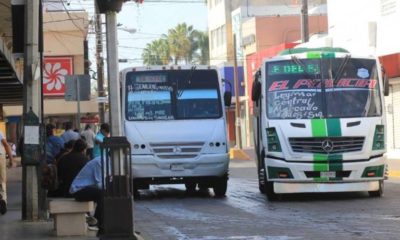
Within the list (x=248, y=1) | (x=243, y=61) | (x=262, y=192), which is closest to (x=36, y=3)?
(x=262, y=192)

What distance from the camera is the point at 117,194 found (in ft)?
31.6

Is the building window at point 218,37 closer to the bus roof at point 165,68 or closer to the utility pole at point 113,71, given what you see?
the bus roof at point 165,68

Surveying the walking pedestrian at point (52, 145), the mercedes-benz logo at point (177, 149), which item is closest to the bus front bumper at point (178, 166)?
the mercedes-benz logo at point (177, 149)

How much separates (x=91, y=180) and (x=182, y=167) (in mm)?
6137

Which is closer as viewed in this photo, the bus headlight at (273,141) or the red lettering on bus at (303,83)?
the bus headlight at (273,141)

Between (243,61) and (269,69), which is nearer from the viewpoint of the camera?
(269,69)

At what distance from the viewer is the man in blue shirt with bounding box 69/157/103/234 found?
34.5 feet

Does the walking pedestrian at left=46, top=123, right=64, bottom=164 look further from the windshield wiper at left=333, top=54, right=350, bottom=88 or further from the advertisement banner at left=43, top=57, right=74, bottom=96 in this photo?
the advertisement banner at left=43, top=57, right=74, bottom=96

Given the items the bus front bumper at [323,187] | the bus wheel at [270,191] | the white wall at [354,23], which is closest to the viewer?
the bus front bumper at [323,187]

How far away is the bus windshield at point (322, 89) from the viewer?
50.4ft

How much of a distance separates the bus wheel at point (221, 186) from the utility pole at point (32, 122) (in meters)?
5.47

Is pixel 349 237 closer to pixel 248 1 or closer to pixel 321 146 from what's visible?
pixel 321 146

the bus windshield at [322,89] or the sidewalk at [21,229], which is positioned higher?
the bus windshield at [322,89]

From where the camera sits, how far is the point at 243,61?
187ft
